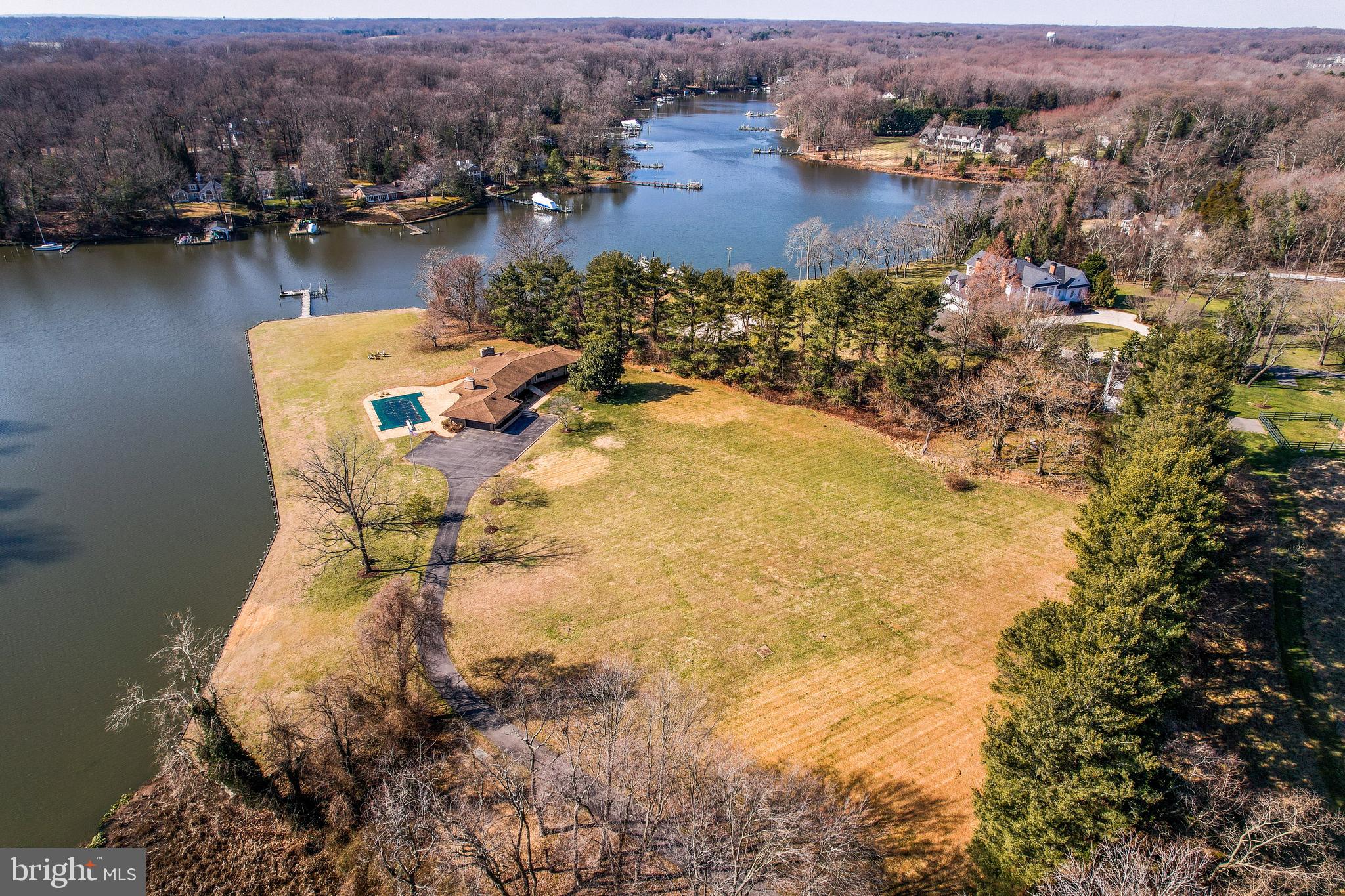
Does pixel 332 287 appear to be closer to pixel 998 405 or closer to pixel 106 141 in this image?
pixel 106 141

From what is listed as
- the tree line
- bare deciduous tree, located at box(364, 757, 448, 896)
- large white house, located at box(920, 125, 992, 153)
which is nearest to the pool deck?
bare deciduous tree, located at box(364, 757, 448, 896)

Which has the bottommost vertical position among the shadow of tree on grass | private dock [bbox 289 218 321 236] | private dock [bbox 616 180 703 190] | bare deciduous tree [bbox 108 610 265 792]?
bare deciduous tree [bbox 108 610 265 792]

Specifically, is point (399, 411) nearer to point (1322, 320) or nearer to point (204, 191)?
point (1322, 320)

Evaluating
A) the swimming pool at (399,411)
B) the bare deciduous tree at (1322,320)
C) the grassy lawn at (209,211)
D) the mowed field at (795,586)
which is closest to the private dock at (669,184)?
the grassy lawn at (209,211)

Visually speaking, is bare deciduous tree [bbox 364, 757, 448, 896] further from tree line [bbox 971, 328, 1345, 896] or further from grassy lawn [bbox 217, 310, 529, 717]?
tree line [bbox 971, 328, 1345, 896]

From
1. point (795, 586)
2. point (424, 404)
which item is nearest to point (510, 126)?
point (424, 404)
